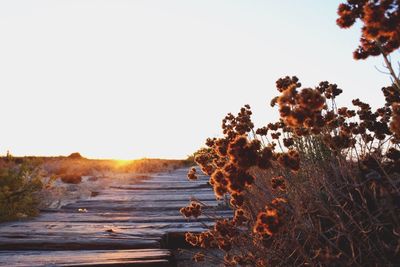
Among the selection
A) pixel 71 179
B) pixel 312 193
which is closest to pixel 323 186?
pixel 312 193

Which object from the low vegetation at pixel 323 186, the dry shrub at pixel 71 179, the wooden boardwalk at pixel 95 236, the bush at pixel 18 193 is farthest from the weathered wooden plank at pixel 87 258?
the dry shrub at pixel 71 179

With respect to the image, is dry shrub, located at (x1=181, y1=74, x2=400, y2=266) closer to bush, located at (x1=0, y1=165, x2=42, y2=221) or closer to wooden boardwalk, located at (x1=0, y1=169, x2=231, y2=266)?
wooden boardwalk, located at (x1=0, y1=169, x2=231, y2=266)

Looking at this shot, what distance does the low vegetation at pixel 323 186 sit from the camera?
1.47 m

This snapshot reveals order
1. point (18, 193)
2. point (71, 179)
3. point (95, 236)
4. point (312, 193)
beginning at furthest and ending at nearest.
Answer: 1. point (71, 179)
2. point (18, 193)
3. point (95, 236)
4. point (312, 193)

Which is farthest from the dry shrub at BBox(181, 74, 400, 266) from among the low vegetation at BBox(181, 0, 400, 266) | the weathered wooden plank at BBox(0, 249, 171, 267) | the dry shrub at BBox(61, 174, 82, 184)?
the dry shrub at BBox(61, 174, 82, 184)

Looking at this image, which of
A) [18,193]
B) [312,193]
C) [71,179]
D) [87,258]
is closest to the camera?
[312,193]

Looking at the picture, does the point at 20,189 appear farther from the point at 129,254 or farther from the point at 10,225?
Answer: the point at 129,254

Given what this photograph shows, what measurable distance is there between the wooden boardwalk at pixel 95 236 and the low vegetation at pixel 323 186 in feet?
1.74

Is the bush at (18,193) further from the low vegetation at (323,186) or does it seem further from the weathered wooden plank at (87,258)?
the low vegetation at (323,186)

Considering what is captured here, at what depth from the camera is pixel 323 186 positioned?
97.5 inches

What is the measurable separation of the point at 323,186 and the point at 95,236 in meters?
1.98

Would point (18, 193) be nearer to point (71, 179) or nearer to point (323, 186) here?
point (323, 186)

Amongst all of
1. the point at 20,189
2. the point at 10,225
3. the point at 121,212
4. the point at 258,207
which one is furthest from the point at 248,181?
the point at 20,189

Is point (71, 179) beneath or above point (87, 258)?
above
